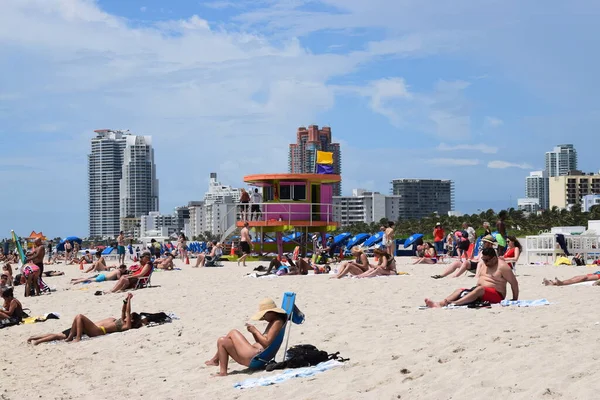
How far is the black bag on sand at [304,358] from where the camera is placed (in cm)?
745

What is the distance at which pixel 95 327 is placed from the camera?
35.9ft

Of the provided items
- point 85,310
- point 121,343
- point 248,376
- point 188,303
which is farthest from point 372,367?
point 85,310

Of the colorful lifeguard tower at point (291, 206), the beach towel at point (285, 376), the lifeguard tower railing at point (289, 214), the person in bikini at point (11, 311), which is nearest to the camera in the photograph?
the beach towel at point (285, 376)

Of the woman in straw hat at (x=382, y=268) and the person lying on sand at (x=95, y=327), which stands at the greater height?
the woman in straw hat at (x=382, y=268)

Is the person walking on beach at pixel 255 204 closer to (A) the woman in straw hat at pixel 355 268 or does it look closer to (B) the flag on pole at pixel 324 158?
(B) the flag on pole at pixel 324 158

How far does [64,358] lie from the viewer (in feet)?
32.7

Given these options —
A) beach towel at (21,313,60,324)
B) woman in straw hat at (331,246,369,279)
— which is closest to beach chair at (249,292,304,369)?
beach towel at (21,313,60,324)

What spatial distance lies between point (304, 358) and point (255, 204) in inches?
859

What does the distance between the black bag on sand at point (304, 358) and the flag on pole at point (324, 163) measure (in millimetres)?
23787

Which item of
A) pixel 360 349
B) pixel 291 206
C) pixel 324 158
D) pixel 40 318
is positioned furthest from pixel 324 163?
pixel 360 349

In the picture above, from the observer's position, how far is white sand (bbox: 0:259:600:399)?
6.16 meters

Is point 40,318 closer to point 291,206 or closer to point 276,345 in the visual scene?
point 276,345

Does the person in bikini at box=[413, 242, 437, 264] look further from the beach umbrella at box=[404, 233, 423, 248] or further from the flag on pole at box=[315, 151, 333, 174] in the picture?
the flag on pole at box=[315, 151, 333, 174]

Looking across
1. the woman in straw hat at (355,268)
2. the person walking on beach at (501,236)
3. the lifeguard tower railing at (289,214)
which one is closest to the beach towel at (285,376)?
the woman in straw hat at (355,268)
